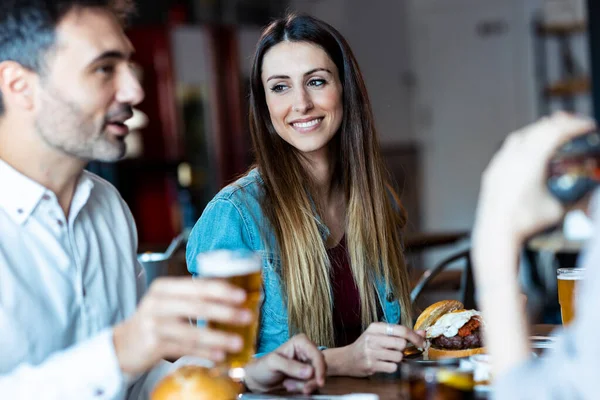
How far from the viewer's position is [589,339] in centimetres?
89

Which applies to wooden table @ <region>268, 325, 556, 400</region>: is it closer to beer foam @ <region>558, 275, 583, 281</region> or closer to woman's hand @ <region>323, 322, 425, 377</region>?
woman's hand @ <region>323, 322, 425, 377</region>

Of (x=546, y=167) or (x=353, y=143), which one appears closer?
(x=546, y=167)

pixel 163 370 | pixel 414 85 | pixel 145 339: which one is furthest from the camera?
pixel 414 85

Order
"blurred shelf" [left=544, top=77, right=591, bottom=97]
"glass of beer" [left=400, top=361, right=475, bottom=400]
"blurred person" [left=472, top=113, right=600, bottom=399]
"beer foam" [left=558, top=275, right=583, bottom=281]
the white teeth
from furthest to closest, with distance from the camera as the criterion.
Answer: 1. "blurred shelf" [left=544, top=77, right=591, bottom=97]
2. the white teeth
3. "beer foam" [left=558, top=275, right=583, bottom=281]
4. "glass of beer" [left=400, top=361, right=475, bottom=400]
5. "blurred person" [left=472, top=113, right=600, bottom=399]

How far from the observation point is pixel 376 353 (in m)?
1.59

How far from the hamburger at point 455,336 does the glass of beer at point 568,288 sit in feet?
0.57

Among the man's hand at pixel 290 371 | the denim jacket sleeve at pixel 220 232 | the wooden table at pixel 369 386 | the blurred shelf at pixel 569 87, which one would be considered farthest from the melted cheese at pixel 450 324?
the blurred shelf at pixel 569 87

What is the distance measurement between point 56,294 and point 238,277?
0.58 m

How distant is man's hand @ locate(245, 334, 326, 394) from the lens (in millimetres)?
1441

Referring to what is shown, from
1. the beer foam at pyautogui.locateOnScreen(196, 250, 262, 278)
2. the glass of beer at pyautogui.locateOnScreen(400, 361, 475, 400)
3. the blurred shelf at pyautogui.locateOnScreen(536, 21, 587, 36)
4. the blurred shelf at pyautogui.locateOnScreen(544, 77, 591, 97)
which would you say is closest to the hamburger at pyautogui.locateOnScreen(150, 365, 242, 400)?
the beer foam at pyautogui.locateOnScreen(196, 250, 262, 278)

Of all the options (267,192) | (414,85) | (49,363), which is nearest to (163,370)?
(49,363)

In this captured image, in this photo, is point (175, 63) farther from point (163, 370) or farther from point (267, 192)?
point (163, 370)

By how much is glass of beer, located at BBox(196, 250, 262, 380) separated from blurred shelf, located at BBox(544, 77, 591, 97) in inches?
262

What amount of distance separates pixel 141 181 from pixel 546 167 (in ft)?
20.9
